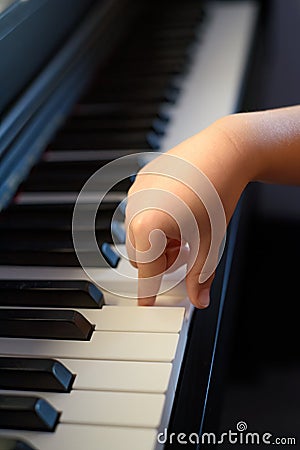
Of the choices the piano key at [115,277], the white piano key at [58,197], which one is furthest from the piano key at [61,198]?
the piano key at [115,277]

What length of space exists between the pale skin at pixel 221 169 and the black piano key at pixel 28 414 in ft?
0.55

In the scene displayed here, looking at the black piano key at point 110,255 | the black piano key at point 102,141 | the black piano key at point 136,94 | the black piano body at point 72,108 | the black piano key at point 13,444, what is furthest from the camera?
the black piano key at point 136,94

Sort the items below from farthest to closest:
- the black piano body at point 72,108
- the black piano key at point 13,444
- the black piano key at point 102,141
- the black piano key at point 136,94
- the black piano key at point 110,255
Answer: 1. the black piano key at point 136,94
2. the black piano key at point 102,141
3. the black piano key at point 110,255
4. the black piano body at point 72,108
5. the black piano key at point 13,444

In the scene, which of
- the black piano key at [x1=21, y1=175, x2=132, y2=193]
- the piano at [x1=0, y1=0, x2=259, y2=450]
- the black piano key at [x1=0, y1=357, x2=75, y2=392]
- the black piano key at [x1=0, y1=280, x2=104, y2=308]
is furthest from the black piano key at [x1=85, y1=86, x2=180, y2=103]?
the black piano key at [x1=0, y1=357, x2=75, y2=392]

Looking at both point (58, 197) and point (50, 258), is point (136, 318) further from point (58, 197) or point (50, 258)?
point (58, 197)

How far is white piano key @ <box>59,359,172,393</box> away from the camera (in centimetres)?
63

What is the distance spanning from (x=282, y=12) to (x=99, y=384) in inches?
50.6

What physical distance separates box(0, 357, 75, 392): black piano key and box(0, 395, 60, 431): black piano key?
0.03 metres

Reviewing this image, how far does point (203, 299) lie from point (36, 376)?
189 mm

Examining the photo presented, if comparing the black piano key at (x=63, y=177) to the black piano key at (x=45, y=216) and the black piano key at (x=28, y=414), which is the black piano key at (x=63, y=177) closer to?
the black piano key at (x=45, y=216)

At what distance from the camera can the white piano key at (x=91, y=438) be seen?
1.91ft

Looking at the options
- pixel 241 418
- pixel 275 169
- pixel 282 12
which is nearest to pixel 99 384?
pixel 241 418

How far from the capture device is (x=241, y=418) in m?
0.74

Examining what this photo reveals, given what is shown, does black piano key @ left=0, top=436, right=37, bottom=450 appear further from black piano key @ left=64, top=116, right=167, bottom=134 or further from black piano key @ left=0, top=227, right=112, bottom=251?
black piano key @ left=64, top=116, right=167, bottom=134
